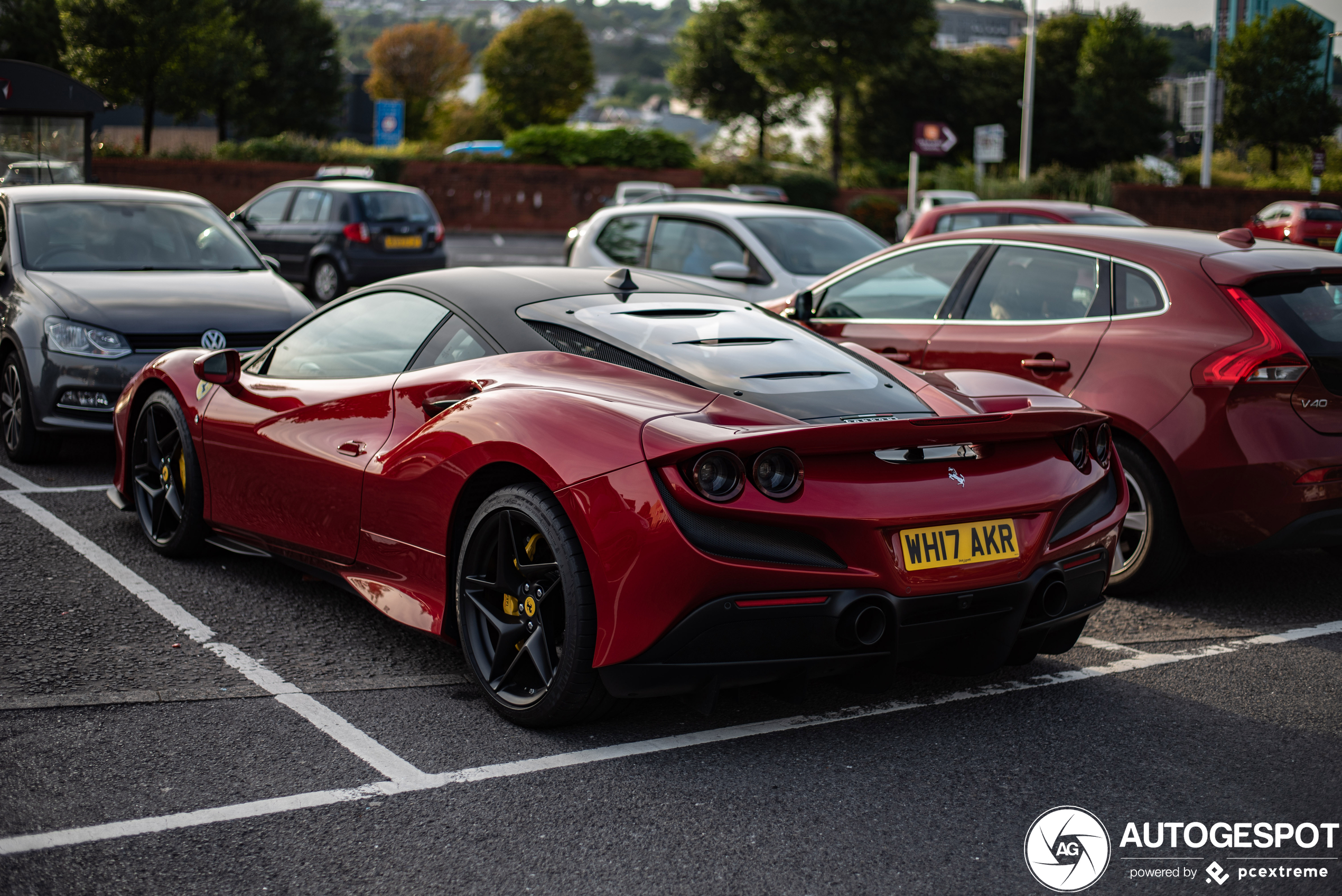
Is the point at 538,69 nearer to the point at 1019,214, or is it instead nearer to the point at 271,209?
the point at 271,209

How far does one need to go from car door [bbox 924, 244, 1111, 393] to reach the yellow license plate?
2188 millimetres

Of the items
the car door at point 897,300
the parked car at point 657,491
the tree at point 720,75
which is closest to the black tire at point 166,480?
the parked car at point 657,491

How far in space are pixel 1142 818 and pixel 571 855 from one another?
1.43 metres

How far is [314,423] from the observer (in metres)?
4.62

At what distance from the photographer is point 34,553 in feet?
18.2

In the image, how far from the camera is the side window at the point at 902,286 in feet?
21.5

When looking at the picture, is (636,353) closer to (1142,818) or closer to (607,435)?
(607,435)

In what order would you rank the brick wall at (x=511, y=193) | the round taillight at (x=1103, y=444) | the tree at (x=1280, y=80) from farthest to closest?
the tree at (x=1280, y=80) → the brick wall at (x=511, y=193) → the round taillight at (x=1103, y=444)

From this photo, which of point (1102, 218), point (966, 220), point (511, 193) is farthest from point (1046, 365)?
point (511, 193)

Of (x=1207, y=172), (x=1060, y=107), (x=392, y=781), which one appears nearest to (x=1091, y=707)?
A: (x=392, y=781)

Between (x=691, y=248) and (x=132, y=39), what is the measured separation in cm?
2942

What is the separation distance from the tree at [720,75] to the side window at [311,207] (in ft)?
133

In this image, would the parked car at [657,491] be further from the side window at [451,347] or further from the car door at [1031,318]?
the car door at [1031,318]

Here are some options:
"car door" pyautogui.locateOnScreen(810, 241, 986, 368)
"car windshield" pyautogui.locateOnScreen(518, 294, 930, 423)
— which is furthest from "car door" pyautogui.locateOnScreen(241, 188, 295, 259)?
"car windshield" pyautogui.locateOnScreen(518, 294, 930, 423)
